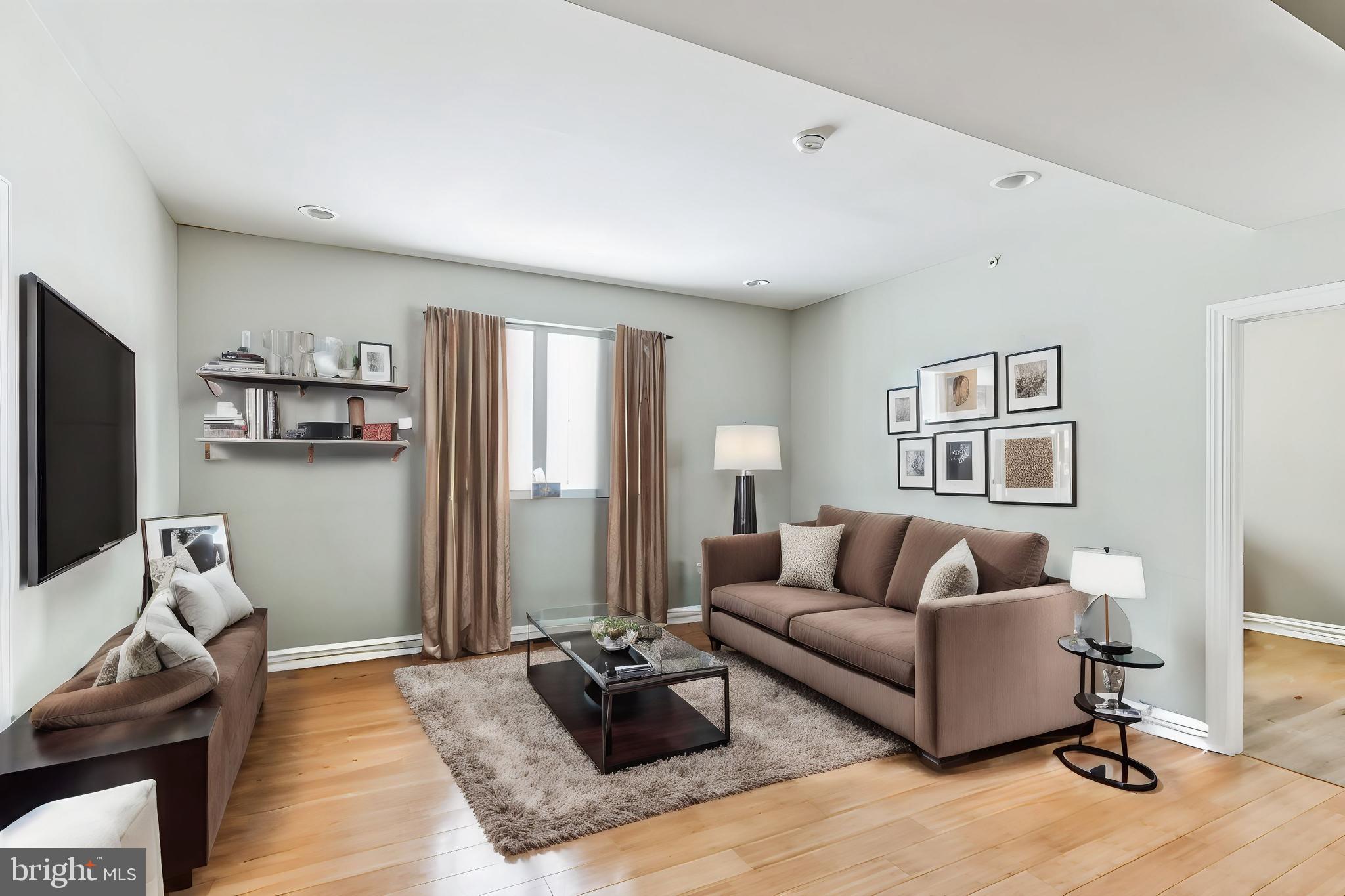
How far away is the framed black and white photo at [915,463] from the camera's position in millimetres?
4398

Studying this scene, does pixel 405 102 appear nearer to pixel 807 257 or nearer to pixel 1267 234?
pixel 807 257

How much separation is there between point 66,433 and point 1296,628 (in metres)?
6.89

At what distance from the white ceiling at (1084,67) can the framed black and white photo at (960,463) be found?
1.99 m

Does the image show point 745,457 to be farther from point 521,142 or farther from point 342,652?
point 342,652

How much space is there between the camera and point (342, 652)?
4.19m

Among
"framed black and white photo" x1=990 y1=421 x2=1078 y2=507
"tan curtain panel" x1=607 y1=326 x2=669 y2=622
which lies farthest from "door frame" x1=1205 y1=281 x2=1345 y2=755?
"tan curtain panel" x1=607 y1=326 x2=669 y2=622

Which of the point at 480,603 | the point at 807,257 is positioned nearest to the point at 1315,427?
the point at 807,257

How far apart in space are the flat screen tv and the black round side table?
361cm

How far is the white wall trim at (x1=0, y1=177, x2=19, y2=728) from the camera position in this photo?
1.77m

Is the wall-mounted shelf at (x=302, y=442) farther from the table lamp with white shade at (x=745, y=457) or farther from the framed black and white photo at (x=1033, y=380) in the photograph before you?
the framed black and white photo at (x=1033, y=380)

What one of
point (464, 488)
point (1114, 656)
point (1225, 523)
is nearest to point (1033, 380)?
point (1225, 523)

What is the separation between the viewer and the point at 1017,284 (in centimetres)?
388

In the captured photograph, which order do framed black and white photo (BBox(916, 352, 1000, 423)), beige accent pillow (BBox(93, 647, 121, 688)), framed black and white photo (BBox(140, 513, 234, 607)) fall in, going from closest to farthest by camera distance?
beige accent pillow (BBox(93, 647, 121, 688))
framed black and white photo (BBox(140, 513, 234, 607))
framed black and white photo (BBox(916, 352, 1000, 423))

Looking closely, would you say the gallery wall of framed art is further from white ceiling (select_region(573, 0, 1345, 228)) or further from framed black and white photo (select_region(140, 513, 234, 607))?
framed black and white photo (select_region(140, 513, 234, 607))
